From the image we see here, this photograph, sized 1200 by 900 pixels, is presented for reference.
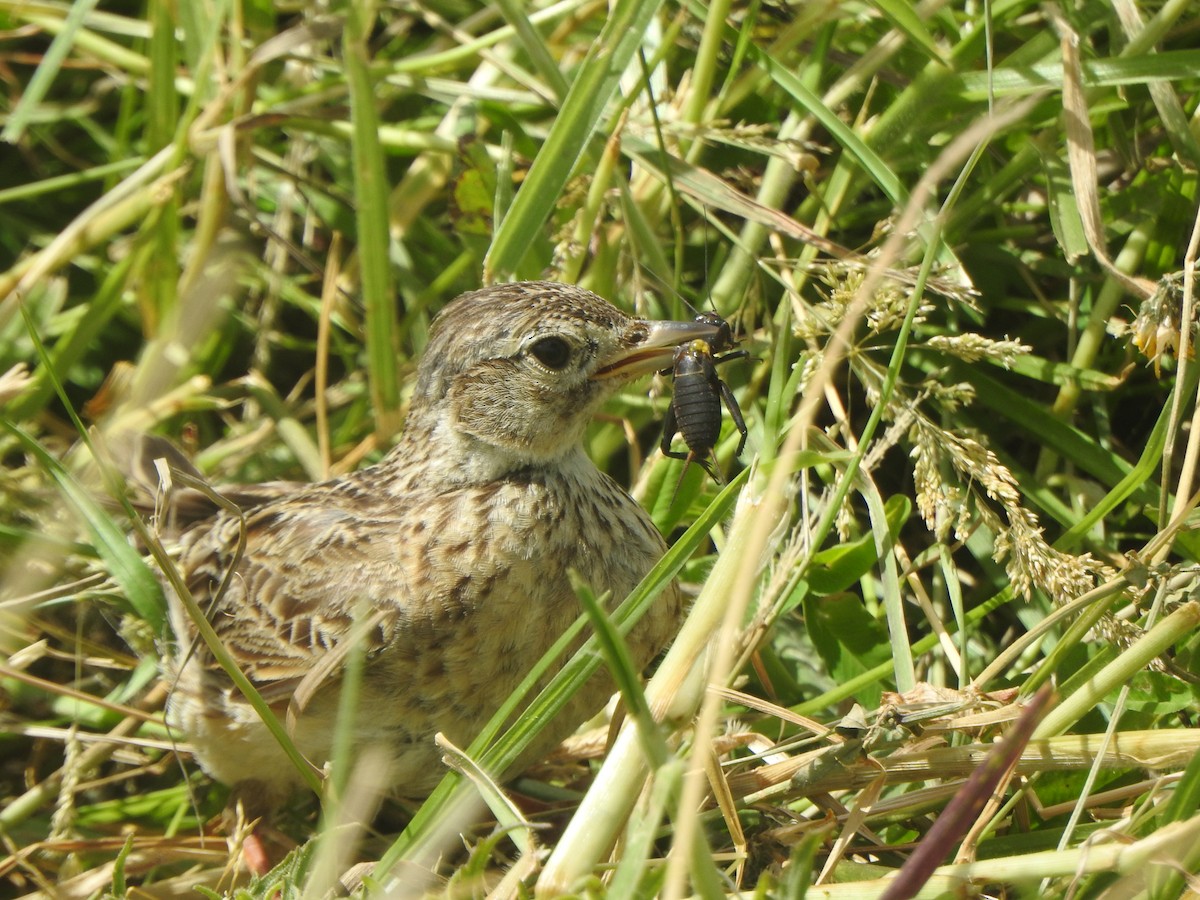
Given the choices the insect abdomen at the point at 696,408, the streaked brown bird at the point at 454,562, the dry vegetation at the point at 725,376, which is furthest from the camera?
the insect abdomen at the point at 696,408

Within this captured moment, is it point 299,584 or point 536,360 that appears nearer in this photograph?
point 536,360

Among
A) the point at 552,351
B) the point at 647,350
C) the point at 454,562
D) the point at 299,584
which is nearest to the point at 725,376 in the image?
the point at 647,350

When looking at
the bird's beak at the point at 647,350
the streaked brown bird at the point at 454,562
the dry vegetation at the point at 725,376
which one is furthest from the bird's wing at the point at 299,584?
the bird's beak at the point at 647,350

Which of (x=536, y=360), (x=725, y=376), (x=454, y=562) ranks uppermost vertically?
(x=536, y=360)

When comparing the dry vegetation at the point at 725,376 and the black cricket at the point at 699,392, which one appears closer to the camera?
the dry vegetation at the point at 725,376

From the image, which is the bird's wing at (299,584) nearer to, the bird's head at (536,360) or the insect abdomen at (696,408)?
the bird's head at (536,360)

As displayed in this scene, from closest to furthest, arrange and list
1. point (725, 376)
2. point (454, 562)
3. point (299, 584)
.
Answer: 1. point (454, 562)
2. point (299, 584)
3. point (725, 376)

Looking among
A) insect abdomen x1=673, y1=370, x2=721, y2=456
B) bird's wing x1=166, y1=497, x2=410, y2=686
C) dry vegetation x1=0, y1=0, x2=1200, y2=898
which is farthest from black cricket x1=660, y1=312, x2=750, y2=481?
bird's wing x1=166, y1=497, x2=410, y2=686

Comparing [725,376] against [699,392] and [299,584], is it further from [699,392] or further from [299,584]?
[299,584]
